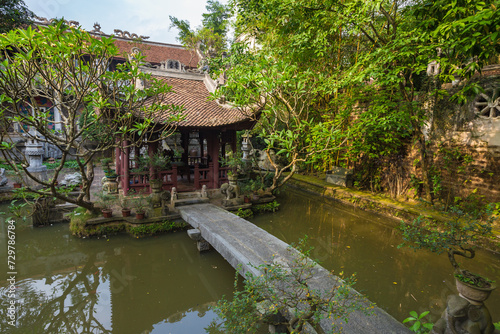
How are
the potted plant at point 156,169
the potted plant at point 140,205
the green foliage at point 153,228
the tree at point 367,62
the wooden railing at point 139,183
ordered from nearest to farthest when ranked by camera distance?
the tree at point 367,62 < the green foliage at point 153,228 < the potted plant at point 140,205 < the potted plant at point 156,169 < the wooden railing at point 139,183

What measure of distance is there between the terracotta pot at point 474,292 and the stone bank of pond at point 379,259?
1.54 meters

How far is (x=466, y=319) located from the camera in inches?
95.1

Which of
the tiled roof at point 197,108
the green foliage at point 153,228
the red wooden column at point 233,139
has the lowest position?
the green foliage at point 153,228

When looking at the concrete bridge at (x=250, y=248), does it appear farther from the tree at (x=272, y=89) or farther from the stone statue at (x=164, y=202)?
the tree at (x=272, y=89)

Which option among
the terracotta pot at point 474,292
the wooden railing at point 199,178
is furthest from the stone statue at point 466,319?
the wooden railing at point 199,178

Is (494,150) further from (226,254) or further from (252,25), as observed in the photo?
(252,25)

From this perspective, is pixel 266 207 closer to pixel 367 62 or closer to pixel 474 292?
pixel 367 62

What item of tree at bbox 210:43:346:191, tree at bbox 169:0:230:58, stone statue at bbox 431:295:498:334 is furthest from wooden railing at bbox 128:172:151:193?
tree at bbox 169:0:230:58

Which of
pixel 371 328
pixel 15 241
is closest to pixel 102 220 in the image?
pixel 15 241

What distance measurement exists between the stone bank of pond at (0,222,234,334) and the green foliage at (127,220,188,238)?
0.17 metres

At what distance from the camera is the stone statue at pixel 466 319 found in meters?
2.35

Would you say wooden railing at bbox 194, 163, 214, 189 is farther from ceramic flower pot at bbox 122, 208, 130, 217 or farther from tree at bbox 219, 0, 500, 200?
tree at bbox 219, 0, 500, 200

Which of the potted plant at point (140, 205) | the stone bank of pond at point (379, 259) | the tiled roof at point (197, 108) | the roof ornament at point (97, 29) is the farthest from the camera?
the roof ornament at point (97, 29)

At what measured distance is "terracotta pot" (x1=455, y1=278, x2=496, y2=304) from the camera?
2.36m
